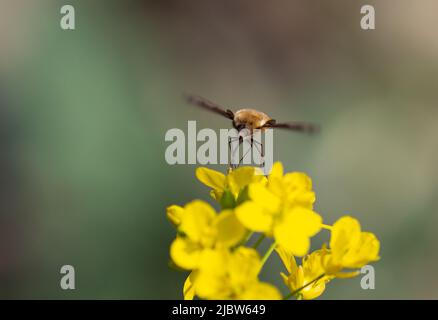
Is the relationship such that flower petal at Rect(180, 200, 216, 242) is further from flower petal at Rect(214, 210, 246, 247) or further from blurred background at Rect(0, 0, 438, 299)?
blurred background at Rect(0, 0, 438, 299)

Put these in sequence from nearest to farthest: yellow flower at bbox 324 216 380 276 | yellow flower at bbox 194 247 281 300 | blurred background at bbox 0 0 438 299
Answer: yellow flower at bbox 194 247 281 300 < yellow flower at bbox 324 216 380 276 < blurred background at bbox 0 0 438 299

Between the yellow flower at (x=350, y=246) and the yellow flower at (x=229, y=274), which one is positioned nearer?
the yellow flower at (x=229, y=274)

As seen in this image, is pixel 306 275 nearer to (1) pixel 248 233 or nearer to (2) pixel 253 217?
(1) pixel 248 233

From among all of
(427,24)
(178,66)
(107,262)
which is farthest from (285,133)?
(427,24)

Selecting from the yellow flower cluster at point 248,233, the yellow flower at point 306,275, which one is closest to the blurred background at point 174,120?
the yellow flower at point 306,275

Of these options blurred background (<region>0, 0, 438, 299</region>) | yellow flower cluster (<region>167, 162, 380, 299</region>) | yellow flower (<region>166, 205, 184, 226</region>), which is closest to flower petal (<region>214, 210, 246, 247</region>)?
yellow flower cluster (<region>167, 162, 380, 299</region>)

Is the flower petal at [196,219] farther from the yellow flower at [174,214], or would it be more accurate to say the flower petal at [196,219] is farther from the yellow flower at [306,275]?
the yellow flower at [306,275]

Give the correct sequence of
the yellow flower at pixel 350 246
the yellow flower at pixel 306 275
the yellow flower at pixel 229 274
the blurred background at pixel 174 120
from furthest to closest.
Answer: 1. the blurred background at pixel 174 120
2. the yellow flower at pixel 306 275
3. the yellow flower at pixel 350 246
4. the yellow flower at pixel 229 274
